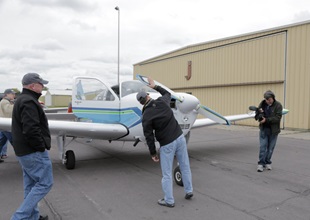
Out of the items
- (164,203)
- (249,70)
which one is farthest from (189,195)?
(249,70)

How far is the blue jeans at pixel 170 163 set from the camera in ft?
13.3

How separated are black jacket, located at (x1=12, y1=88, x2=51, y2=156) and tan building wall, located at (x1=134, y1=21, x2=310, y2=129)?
45.6 ft

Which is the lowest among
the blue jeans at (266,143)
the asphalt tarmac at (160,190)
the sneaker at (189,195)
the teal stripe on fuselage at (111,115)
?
the asphalt tarmac at (160,190)

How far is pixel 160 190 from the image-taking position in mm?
4855

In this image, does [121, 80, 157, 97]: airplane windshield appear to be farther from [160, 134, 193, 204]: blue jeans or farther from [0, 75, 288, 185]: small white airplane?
[160, 134, 193, 204]: blue jeans

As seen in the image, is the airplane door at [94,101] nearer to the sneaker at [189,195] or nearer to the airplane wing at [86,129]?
the airplane wing at [86,129]

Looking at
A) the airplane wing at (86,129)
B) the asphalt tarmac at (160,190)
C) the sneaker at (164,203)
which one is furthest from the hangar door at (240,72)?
the sneaker at (164,203)

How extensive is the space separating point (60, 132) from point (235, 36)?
14.6 metres

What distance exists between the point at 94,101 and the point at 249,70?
39.8ft

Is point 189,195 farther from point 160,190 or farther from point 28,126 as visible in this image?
point 28,126

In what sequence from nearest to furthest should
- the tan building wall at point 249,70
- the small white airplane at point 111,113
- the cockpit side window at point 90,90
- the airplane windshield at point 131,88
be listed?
1. the small white airplane at point 111,113
2. the airplane windshield at point 131,88
3. the cockpit side window at point 90,90
4. the tan building wall at point 249,70

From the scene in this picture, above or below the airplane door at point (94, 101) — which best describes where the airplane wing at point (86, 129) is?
below

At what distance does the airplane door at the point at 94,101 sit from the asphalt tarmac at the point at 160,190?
121 cm

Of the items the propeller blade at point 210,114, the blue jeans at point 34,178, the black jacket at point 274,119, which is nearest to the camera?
the blue jeans at point 34,178
